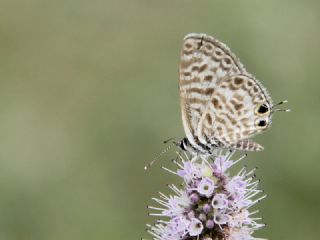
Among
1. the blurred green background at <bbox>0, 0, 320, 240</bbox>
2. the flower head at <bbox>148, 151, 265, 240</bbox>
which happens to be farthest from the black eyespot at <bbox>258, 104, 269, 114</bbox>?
the blurred green background at <bbox>0, 0, 320, 240</bbox>

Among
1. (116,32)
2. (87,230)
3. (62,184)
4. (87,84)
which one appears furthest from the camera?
(116,32)

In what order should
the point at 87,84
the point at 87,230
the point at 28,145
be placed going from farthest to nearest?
the point at 87,84
the point at 28,145
the point at 87,230

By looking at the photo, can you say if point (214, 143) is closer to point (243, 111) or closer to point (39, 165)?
point (243, 111)

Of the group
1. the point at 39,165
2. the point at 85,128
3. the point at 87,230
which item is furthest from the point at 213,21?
the point at 87,230

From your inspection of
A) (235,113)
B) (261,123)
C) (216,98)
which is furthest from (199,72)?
(261,123)

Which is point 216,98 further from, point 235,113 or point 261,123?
point 261,123

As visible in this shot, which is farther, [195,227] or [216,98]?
[216,98]

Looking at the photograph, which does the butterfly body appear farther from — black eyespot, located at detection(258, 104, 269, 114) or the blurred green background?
the blurred green background
